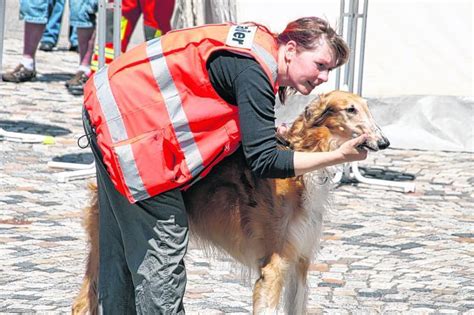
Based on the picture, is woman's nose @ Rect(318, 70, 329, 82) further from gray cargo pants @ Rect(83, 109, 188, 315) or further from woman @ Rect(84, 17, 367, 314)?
gray cargo pants @ Rect(83, 109, 188, 315)

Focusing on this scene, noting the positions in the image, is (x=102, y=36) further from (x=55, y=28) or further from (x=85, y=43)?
(x=55, y=28)

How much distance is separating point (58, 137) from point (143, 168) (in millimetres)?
5765

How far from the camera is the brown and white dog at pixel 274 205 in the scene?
4.07 metres

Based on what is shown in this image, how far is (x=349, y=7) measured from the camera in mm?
8445

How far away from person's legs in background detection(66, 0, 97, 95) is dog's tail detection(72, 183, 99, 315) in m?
7.42

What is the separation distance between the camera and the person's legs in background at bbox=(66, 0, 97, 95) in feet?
37.9

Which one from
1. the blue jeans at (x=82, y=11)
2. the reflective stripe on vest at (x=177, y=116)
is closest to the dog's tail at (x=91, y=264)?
the reflective stripe on vest at (x=177, y=116)

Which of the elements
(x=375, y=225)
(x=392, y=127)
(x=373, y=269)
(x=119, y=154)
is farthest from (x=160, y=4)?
(x=119, y=154)

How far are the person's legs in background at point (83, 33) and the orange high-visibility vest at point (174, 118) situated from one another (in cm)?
784

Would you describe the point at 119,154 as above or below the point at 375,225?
above

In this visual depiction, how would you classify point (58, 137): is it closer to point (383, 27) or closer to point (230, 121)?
point (383, 27)

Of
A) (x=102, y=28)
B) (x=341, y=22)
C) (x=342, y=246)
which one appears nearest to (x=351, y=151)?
(x=342, y=246)

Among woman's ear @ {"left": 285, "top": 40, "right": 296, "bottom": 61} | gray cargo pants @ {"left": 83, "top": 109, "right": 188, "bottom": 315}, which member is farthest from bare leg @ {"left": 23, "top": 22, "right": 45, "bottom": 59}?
woman's ear @ {"left": 285, "top": 40, "right": 296, "bottom": 61}

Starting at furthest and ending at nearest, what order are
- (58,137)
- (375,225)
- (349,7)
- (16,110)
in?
(16,110) < (58,137) < (349,7) < (375,225)
